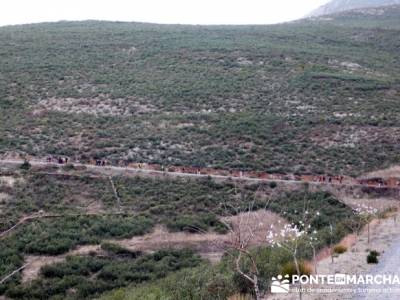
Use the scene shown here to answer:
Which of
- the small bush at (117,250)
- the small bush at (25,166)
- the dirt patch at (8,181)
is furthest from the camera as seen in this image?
the small bush at (25,166)

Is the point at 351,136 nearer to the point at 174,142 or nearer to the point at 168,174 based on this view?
the point at 174,142

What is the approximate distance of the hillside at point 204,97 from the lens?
34.9m

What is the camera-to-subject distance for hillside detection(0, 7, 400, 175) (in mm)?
34906

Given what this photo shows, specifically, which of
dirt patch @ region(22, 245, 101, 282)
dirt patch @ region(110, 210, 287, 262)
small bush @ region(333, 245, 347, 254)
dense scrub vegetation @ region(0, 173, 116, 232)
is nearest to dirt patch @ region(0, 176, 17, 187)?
dense scrub vegetation @ region(0, 173, 116, 232)

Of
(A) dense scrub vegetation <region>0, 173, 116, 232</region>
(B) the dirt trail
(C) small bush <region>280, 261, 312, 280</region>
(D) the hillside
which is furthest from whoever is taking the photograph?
(D) the hillside

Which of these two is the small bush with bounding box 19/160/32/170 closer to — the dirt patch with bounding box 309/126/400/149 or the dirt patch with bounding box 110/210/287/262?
the dirt patch with bounding box 110/210/287/262

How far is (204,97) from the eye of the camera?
147ft

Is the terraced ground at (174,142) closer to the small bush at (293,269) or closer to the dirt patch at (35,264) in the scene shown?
the dirt patch at (35,264)

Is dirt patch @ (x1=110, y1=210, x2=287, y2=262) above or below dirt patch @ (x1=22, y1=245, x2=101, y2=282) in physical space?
below

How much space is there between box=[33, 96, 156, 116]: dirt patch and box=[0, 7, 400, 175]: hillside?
4.5 inches

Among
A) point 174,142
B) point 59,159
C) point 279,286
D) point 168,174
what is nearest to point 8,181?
point 59,159

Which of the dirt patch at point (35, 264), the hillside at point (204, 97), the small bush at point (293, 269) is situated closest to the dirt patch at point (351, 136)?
the hillside at point (204, 97)

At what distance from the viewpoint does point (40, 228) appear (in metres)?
22.9

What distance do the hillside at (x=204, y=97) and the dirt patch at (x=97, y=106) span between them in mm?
115
